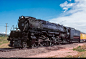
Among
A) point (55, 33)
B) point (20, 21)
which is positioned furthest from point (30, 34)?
point (55, 33)

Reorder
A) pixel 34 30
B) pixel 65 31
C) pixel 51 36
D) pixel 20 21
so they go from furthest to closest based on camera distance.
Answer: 1. pixel 65 31
2. pixel 51 36
3. pixel 20 21
4. pixel 34 30

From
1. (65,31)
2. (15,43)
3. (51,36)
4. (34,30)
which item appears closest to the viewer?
(15,43)

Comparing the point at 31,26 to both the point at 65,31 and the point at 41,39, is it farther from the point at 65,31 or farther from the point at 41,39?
the point at 65,31

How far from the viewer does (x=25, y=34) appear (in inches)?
457

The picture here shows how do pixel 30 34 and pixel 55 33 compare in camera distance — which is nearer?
pixel 30 34

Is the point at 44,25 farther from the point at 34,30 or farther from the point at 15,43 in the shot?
the point at 15,43

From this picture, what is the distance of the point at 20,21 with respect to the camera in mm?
13258

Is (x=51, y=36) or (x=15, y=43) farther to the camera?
(x=51, y=36)

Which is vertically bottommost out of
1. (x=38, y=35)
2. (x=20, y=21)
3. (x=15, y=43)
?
(x=15, y=43)

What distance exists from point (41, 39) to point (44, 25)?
2.33 m

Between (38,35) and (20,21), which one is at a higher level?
(20,21)

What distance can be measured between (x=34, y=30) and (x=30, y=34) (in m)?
0.98

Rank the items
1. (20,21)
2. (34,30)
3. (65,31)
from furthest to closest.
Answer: (65,31)
(20,21)
(34,30)

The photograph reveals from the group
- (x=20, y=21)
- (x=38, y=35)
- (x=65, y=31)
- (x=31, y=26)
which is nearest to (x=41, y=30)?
(x=38, y=35)
